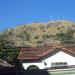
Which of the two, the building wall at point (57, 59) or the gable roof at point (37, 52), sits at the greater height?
the gable roof at point (37, 52)

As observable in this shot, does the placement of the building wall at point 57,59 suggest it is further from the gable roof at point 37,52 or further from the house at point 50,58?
the gable roof at point 37,52

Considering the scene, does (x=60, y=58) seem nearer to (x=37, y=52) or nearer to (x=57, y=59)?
(x=57, y=59)

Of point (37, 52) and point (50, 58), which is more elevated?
point (37, 52)

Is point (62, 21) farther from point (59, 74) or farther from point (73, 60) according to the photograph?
point (59, 74)

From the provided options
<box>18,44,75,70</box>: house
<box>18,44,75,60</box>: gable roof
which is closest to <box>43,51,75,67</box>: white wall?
<box>18,44,75,70</box>: house

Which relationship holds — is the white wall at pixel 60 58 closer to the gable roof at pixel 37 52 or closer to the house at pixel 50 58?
the house at pixel 50 58

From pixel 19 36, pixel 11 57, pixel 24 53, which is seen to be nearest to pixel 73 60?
pixel 24 53

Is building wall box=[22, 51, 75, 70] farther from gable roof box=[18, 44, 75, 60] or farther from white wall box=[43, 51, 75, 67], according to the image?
gable roof box=[18, 44, 75, 60]

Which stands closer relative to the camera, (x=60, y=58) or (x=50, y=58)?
(x=60, y=58)

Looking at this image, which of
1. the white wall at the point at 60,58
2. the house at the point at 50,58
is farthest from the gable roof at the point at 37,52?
the white wall at the point at 60,58

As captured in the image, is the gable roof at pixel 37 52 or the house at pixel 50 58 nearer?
the house at pixel 50 58

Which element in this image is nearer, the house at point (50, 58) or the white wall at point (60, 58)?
the house at point (50, 58)

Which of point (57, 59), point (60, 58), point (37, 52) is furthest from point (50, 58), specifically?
point (37, 52)

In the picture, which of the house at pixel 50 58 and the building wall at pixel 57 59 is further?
the building wall at pixel 57 59
